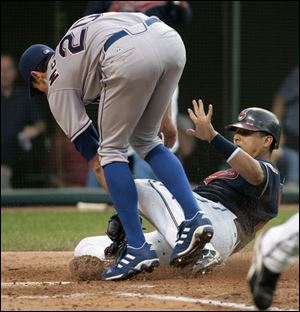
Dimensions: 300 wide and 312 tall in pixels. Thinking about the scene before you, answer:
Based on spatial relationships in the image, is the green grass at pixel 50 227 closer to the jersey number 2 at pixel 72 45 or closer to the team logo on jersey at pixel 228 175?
the team logo on jersey at pixel 228 175

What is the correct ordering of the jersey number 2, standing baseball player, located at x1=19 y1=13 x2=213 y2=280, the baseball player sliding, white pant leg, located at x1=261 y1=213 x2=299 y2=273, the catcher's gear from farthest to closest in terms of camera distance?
the catcher's gear < the baseball player sliding < the jersey number 2 < standing baseball player, located at x1=19 y1=13 x2=213 y2=280 < white pant leg, located at x1=261 y1=213 x2=299 y2=273

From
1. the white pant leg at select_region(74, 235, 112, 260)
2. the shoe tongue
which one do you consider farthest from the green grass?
the shoe tongue

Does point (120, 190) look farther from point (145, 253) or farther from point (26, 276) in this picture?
point (26, 276)

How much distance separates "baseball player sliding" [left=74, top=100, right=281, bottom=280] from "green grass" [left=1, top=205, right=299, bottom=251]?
204 centimetres

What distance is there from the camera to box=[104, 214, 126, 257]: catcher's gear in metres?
5.86

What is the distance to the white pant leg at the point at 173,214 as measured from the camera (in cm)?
581

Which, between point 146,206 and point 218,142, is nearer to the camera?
point 218,142

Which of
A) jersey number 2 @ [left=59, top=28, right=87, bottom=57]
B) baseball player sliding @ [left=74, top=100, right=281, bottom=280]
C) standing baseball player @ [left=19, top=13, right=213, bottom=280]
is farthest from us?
baseball player sliding @ [left=74, top=100, right=281, bottom=280]

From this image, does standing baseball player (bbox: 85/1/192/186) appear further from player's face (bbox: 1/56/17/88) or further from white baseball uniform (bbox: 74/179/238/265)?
white baseball uniform (bbox: 74/179/238/265)

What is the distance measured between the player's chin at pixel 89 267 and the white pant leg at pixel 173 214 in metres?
0.36

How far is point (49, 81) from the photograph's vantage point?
5.54 meters

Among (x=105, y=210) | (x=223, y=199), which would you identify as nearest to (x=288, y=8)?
(x=105, y=210)

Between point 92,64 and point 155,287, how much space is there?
1138mm

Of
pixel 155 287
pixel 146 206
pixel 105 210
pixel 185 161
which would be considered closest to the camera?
pixel 155 287
